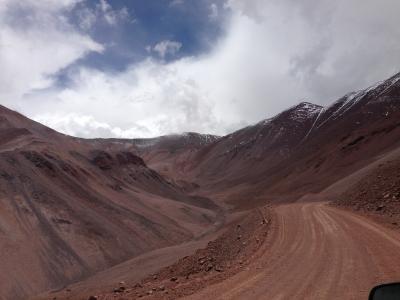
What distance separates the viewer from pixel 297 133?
480ft

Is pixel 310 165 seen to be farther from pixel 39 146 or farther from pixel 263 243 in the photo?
pixel 263 243

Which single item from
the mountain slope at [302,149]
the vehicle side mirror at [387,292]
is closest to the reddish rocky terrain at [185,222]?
the mountain slope at [302,149]

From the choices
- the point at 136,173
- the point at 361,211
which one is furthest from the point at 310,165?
the point at 361,211

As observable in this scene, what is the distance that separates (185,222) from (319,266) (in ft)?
151

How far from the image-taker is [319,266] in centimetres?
1366

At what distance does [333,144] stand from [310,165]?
34.4ft

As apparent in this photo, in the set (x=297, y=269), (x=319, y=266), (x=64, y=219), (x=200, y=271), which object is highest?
(x=64, y=219)

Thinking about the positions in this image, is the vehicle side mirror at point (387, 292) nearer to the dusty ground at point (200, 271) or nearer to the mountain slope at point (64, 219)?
the dusty ground at point (200, 271)

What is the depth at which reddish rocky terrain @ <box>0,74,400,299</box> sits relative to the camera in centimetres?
1422

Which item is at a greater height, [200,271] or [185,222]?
[185,222]

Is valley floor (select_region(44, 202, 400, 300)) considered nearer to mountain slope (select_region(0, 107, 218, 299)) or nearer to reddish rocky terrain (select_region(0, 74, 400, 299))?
reddish rocky terrain (select_region(0, 74, 400, 299))

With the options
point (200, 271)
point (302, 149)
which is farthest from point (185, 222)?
point (302, 149)

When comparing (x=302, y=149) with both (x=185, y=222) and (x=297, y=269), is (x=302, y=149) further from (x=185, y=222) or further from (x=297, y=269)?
(x=297, y=269)

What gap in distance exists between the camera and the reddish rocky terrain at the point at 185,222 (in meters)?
14.2
